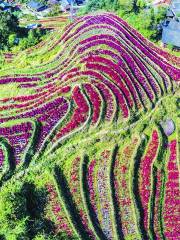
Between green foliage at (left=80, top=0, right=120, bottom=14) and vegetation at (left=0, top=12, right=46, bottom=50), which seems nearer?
vegetation at (left=0, top=12, right=46, bottom=50)

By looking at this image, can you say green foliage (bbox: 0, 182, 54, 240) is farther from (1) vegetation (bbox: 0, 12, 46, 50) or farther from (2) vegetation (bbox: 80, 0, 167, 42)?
(2) vegetation (bbox: 80, 0, 167, 42)

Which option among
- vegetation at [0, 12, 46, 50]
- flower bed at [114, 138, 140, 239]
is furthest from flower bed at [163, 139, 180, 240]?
vegetation at [0, 12, 46, 50]

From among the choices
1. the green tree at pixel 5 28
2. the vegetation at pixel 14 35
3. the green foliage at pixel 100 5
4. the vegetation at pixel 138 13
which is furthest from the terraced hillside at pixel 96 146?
the green foliage at pixel 100 5

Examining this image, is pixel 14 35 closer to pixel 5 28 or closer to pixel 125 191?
pixel 5 28

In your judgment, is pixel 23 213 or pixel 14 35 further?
pixel 14 35

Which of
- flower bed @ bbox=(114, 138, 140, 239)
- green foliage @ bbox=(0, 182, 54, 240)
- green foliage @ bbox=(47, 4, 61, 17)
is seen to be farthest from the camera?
green foliage @ bbox=(47, 4, 61, 17)

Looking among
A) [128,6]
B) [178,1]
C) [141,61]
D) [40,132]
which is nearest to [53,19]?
[128,6]

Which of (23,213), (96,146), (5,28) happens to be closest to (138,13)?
(5,28)

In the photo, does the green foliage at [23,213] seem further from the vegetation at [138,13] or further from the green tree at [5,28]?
the green tree at [5,28]
